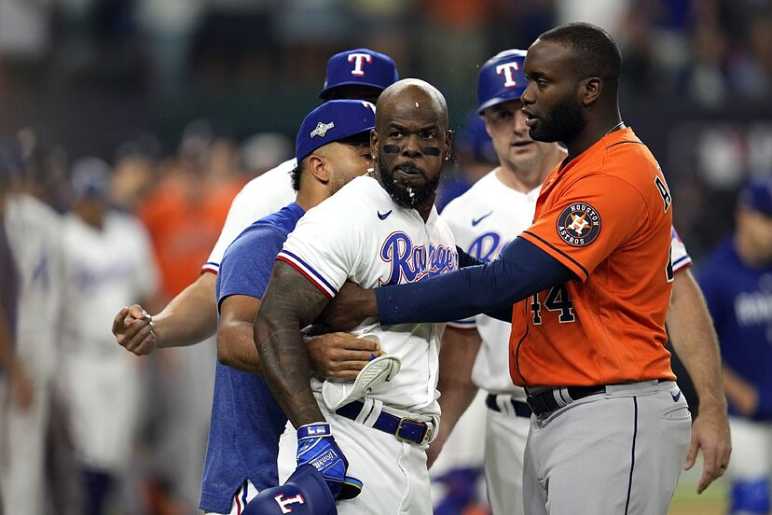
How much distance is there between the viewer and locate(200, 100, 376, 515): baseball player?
4371 mm

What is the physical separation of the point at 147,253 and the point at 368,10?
22.7ft

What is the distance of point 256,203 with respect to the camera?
5.38 metres

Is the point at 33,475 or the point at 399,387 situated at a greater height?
the point at 399,387

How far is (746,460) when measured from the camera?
8.76 metres

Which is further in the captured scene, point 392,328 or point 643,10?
point 643,10

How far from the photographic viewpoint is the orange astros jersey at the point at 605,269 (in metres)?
4.23

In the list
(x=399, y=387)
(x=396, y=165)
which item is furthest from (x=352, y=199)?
(x=399, y=387)

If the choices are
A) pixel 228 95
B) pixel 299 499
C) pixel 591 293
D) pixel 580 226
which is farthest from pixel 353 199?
pixel 228 95

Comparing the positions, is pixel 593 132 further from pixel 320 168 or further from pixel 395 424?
pixel 395 424

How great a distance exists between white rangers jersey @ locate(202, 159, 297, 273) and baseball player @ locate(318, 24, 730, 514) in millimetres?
1210

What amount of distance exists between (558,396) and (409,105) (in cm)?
105

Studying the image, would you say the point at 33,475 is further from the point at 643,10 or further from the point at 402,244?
the point at 643,10

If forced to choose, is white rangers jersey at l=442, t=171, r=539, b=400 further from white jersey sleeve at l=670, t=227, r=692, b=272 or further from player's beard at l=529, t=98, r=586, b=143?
player's beard at l=529, t=98, r=586, b=143

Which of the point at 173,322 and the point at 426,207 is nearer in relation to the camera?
the point at 426,207
